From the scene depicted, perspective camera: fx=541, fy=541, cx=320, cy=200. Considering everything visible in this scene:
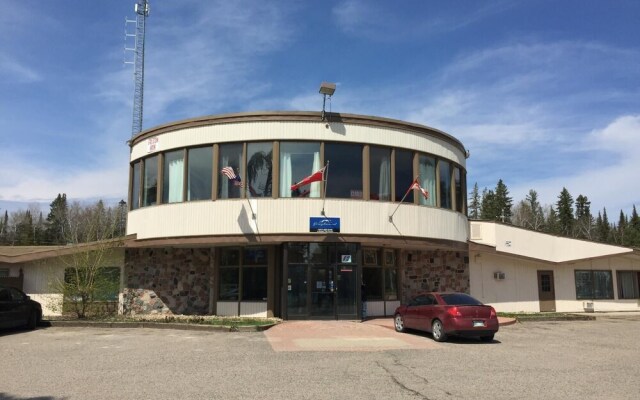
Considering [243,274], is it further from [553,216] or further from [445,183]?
[553,216]

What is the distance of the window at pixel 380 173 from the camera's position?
21.8m

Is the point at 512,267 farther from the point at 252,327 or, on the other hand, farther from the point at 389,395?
the point at 389,395

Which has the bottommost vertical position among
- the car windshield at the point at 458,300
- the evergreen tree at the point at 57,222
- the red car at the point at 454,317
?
the red car at the point at 454,317

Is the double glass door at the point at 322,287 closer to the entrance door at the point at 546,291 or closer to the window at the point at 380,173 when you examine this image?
the window at the point at 380,173

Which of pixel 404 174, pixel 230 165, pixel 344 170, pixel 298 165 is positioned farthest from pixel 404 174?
pixel 230 165

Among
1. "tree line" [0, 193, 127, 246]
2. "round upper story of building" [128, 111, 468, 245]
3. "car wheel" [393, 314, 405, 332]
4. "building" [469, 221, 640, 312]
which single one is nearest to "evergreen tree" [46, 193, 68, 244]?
"tree line" [0, 193, 127, 246]

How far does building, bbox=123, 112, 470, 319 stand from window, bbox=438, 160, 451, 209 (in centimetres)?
10

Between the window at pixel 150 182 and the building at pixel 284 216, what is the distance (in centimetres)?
7

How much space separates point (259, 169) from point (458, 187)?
1004 cm

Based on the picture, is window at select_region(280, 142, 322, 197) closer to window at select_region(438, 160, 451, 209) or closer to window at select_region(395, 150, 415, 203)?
window at select_region(395, 150, 415, 203)

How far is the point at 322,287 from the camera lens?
20656mm

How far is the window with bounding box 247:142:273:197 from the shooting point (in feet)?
69.9

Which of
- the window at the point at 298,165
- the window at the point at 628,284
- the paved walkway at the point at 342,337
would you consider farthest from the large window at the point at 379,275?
the window at the point at 628,284

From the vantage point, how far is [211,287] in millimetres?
22781
